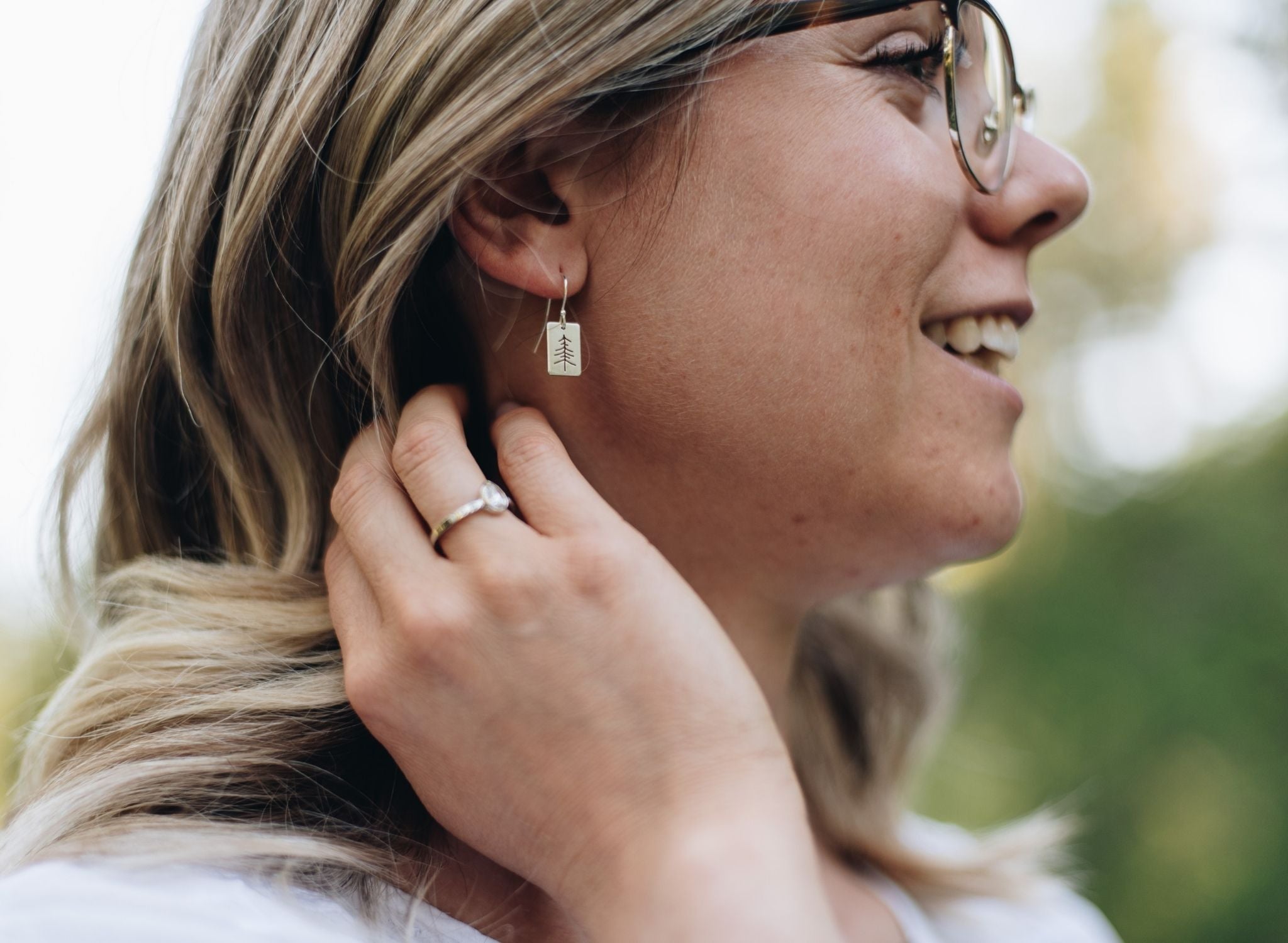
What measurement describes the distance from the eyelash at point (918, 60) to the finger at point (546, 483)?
0.75 metres

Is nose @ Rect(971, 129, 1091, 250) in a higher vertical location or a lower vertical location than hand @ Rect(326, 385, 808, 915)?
higher

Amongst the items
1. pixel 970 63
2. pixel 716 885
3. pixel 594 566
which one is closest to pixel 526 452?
pixel 594 566

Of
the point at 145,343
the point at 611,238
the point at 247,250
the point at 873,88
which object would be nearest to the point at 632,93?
the point at 611,238

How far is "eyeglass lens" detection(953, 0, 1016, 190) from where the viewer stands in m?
1.57

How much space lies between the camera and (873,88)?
1.49 metres

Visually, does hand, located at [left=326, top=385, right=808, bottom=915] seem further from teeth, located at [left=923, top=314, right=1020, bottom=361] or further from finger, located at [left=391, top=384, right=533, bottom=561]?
teeth, located at [left=923, top=314, right=1020, bottom=361]

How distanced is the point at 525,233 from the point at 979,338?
2.50ft

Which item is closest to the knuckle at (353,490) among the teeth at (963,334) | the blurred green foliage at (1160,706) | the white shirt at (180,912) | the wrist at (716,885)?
the white shirt at (180,912)

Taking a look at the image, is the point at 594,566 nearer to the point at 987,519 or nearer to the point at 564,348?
the point at 564,348

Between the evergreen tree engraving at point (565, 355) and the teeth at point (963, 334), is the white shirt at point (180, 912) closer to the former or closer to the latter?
the evergreen tree engraving at point (565, 355)

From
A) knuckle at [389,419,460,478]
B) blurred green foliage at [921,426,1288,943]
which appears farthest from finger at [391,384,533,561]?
blurred green foliage at [921,426,1288,943]

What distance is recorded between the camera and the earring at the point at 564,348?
1.49 meters

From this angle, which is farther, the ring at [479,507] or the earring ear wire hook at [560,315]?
the earring ear wire hook at [560,315]

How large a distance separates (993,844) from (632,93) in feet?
6.20
